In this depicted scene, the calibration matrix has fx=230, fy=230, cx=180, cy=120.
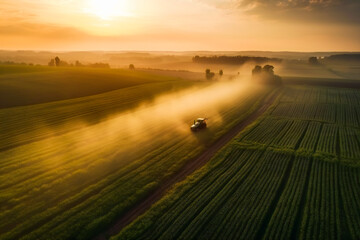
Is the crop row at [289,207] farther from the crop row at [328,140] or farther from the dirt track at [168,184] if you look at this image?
the dirt track at [168,184]

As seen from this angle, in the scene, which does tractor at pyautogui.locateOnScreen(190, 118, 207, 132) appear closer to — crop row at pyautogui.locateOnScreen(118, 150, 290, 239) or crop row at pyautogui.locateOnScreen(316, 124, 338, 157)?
crop row at pyautogui.locateOnScreen(118, 150, 290, 239)

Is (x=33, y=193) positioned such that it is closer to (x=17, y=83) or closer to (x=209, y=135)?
(x=209, y=135)

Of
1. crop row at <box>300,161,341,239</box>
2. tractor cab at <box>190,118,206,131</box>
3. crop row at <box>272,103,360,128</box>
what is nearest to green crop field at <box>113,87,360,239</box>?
crop row at <box>300,161,341,239</box>

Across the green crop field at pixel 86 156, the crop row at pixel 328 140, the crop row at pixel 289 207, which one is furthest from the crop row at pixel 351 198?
the green crop field at pixel 86 156

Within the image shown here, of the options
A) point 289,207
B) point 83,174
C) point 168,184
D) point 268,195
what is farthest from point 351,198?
point 83,174

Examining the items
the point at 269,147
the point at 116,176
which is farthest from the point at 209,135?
the point at 116,176
